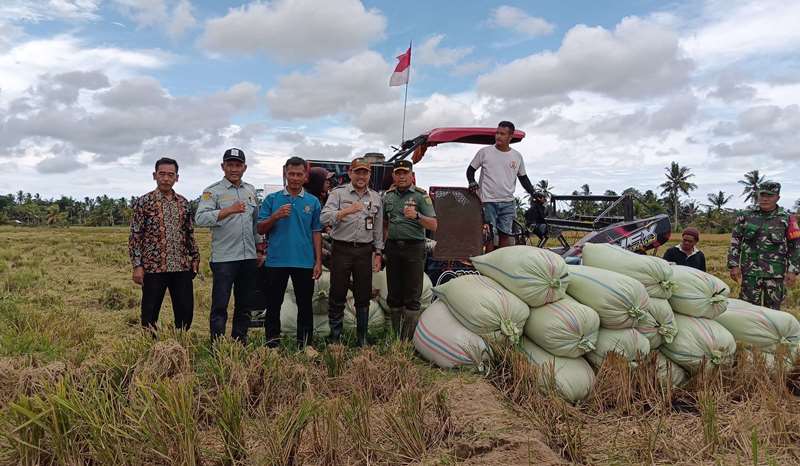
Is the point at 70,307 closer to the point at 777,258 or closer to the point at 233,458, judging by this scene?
the point at 233,458

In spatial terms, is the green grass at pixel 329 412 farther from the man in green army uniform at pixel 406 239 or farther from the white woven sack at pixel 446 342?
the man in green army uniform at pixel 406 239

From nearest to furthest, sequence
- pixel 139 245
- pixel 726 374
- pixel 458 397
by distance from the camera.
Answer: pixel 458 397 → pixel 726 374 → pixel 139 245

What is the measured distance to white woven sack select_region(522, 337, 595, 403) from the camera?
11.2ft

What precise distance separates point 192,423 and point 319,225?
219cm

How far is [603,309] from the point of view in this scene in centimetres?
379

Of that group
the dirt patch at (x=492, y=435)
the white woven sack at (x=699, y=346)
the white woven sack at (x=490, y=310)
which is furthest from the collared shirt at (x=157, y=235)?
the white woven sack at (x=699, y=346)

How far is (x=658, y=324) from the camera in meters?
3.92

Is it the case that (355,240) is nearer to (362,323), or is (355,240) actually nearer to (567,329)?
(362,323)

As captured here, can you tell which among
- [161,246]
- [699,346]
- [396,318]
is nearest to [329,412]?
[396,318]

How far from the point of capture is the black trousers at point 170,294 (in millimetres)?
4105

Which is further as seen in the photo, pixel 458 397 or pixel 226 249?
pixel 226 249

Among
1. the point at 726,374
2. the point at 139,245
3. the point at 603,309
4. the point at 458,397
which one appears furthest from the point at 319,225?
the point at 726,374

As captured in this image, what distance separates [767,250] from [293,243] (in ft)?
14.3

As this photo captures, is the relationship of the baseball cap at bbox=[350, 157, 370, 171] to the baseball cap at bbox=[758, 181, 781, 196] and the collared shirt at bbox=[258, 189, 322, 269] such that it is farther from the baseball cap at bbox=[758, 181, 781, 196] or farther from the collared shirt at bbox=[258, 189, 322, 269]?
the baseball cap at bbox=[758, 181, 781, 196]
